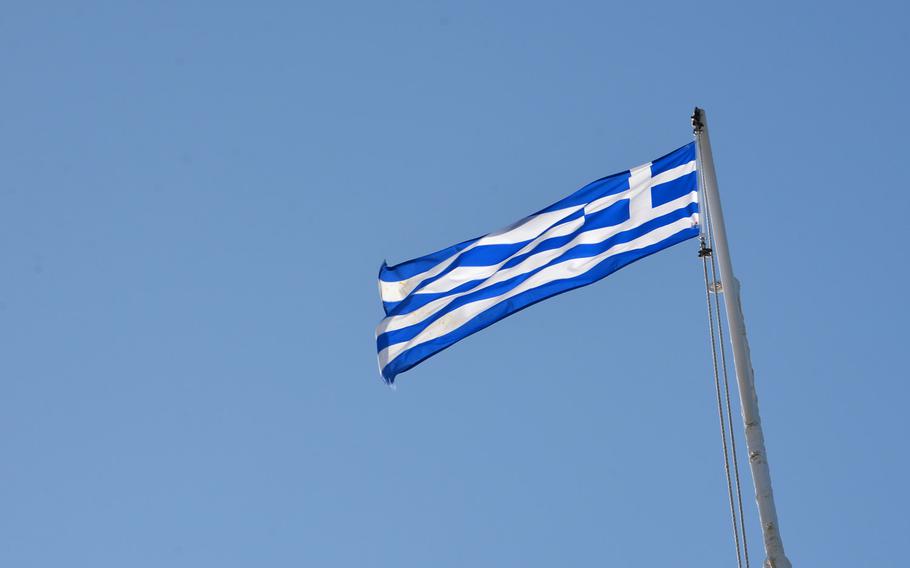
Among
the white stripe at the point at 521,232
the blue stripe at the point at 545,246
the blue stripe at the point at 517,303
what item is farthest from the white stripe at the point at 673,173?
the blue stripe at the point at 517,303

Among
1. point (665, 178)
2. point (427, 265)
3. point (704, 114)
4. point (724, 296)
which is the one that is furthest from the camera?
point (427, 265)

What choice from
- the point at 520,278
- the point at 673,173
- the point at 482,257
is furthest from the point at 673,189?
the point at 482,257

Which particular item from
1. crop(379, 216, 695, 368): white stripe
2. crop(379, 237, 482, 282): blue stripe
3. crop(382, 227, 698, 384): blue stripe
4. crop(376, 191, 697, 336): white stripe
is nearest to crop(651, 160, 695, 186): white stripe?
crop(376, 191, 697, 336): white stripe

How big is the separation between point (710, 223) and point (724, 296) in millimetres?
942

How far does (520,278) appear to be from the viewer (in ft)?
64.3

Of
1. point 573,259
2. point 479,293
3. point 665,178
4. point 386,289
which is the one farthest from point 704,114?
point 386,289

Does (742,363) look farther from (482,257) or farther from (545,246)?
(482,257)

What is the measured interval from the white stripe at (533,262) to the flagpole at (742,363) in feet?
3.72

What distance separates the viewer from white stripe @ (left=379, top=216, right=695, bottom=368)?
60.4 ft

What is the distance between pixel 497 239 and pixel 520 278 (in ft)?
2.19

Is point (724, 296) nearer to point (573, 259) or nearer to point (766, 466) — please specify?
point (766, 466)

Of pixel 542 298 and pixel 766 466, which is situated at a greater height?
pixel 542 298

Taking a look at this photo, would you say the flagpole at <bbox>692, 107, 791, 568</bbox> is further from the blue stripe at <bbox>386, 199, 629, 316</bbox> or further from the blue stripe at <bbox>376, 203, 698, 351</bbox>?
the blue stripe at <bbox>386, 199, 629, 316</bbox>

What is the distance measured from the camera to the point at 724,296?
16234 millimetres
